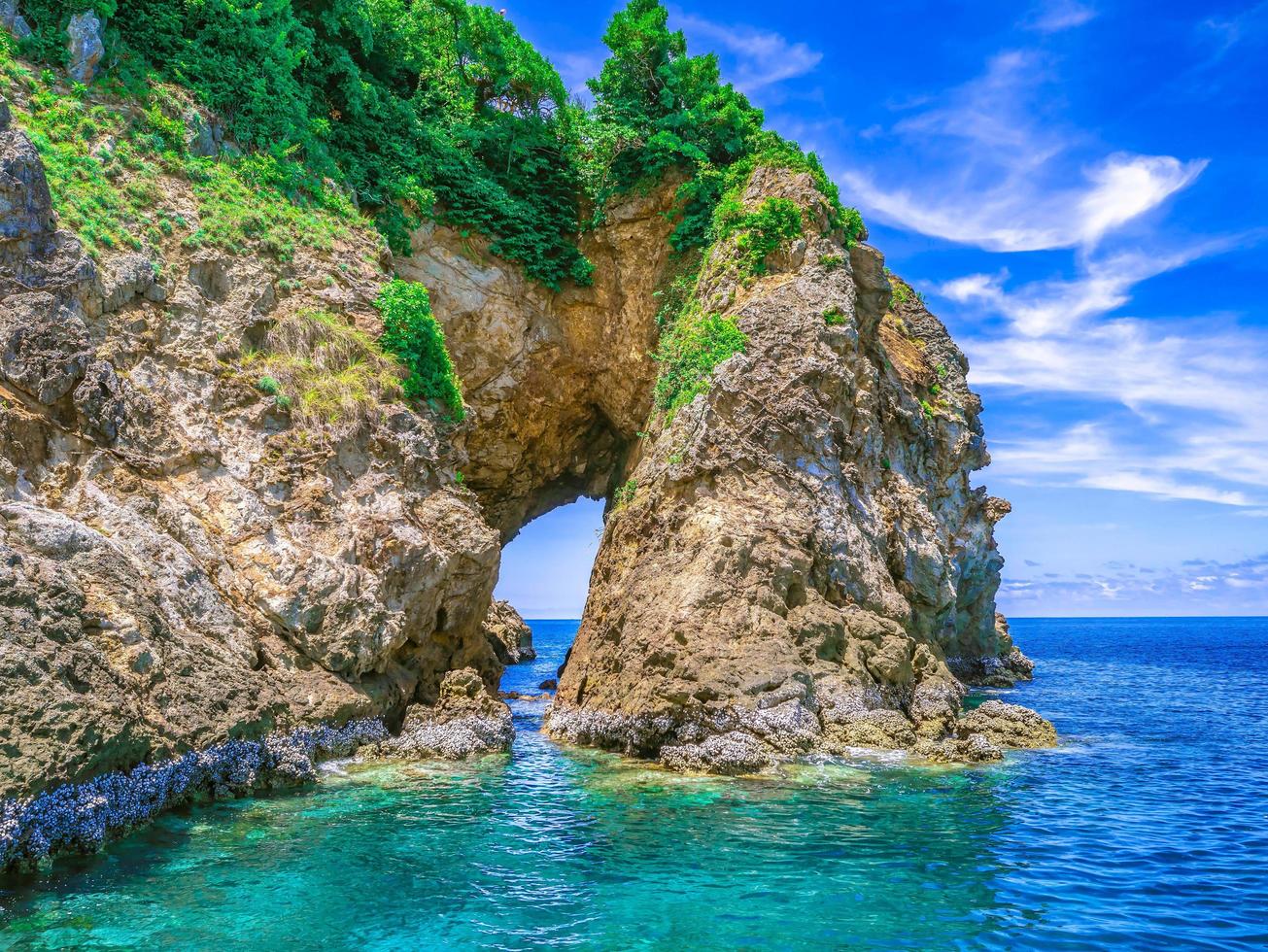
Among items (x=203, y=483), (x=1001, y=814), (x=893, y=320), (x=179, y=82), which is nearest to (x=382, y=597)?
(x=203, y=483)

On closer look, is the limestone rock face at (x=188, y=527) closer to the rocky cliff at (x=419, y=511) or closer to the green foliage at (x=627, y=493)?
the rocky cliff at (x=419, y=511)

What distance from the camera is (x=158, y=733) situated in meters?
11.4

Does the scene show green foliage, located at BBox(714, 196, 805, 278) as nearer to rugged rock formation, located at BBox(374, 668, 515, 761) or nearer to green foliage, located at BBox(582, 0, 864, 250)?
green foliage, located at BBox(582, 0, 864, 250)

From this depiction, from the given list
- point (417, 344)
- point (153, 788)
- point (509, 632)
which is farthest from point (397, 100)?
point (509, 632)

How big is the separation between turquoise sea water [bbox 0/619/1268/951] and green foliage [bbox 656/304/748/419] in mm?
10696

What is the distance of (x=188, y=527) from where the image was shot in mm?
14664

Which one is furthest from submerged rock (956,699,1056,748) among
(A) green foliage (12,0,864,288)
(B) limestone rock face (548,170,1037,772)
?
(A) green foliage (12,0,864,288)

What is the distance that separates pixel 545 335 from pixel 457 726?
48.4ft

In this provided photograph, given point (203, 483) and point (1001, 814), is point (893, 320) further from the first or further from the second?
point (203, 483)

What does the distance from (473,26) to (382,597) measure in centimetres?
1943

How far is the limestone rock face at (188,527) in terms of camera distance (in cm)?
1059

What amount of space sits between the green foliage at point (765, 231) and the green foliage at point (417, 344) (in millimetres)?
9409

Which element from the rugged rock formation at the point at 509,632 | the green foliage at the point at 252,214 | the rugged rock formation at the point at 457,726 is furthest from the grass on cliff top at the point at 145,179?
the rugged rock formation at the point at 509,632

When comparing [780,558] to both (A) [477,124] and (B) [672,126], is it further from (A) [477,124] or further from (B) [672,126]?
(A) [477,124]
